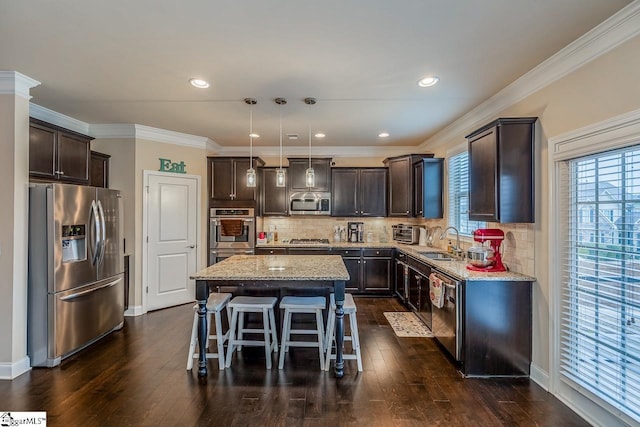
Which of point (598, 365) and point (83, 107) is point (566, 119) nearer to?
point (598, 365)

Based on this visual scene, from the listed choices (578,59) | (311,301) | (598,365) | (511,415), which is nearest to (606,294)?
(598,365)

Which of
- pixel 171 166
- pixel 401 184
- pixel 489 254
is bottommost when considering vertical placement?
pixel 489 254

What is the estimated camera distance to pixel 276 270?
3.05m

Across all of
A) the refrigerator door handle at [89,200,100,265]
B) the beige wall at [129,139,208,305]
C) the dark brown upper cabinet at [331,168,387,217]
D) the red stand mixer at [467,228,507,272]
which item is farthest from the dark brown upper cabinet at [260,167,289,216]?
the red stand mixer at [467,228,507,272]

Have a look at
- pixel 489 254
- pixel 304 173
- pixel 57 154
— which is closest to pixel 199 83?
pixel 57 154

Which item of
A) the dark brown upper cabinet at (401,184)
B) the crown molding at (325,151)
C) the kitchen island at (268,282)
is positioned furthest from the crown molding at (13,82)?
the dark brown upper cabinet at (401,184)

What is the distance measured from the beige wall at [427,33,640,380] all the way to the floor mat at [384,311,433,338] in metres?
1.29

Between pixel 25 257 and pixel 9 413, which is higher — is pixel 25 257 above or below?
above

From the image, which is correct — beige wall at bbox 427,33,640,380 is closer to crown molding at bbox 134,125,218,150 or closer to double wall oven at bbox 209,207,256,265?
double wall oven at bbox 209,207,256,265

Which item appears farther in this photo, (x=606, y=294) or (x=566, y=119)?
(x=566, y=119)

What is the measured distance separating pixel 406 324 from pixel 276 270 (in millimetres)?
2096

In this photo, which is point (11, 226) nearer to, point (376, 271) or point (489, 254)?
point (489, 254)

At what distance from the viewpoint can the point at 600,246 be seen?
7.34ft

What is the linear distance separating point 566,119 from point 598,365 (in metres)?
1.77
